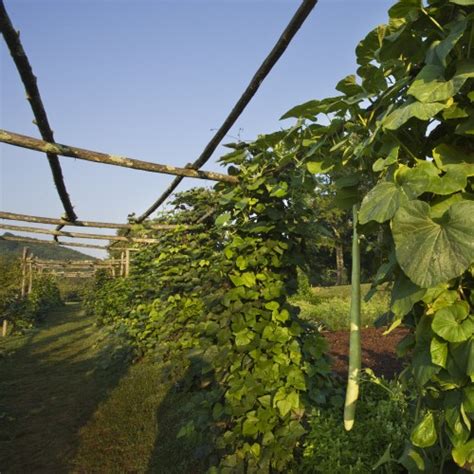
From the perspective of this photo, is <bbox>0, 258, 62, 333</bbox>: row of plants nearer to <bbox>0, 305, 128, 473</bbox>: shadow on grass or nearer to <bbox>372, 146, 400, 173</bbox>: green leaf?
<bbox>0, 305, 128, 473</bbox>: shadow on grass

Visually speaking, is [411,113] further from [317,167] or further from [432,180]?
[317,167]

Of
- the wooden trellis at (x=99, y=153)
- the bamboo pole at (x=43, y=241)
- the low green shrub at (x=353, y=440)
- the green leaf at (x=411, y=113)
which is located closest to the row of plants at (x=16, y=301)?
the bamboo pole at (x=43, y=241)

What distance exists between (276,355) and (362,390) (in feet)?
4.25

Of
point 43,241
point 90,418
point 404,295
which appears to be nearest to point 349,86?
point 404,295

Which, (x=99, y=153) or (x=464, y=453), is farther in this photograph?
(x=99, y=153)

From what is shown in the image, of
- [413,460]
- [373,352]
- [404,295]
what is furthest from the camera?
[373,352]

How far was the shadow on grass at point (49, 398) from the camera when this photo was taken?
4676 mm

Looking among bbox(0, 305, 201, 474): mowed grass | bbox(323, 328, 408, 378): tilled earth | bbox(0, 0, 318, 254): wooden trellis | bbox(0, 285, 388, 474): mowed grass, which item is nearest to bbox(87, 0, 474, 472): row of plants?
bbox(0, 0, 318, 254): wooden trellis

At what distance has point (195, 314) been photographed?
5770 mm

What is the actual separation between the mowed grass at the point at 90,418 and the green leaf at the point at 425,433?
323 centimetres

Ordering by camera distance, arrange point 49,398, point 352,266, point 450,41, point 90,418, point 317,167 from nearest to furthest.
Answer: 1. point 450,41
2. point 352,266
3. point 317,167
4. point 90,418
5. point 49,398

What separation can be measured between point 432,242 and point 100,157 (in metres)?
2.57

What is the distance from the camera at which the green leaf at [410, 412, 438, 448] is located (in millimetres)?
1163

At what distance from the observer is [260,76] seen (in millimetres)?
2271
